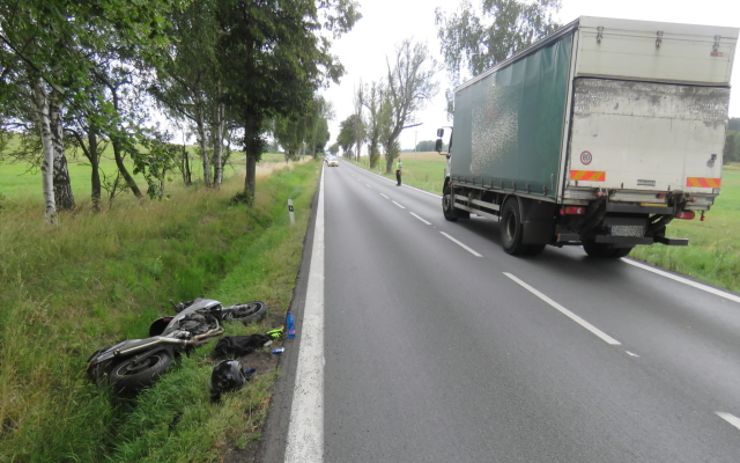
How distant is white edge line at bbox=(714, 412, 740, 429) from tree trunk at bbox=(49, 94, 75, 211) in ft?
34.6

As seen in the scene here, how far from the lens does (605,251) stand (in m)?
7.85

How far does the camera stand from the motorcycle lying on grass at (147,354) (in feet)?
11.4

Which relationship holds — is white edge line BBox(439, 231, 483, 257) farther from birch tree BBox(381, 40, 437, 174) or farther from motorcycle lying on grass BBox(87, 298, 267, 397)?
birch tree BBox(381, 40, 437, 174)

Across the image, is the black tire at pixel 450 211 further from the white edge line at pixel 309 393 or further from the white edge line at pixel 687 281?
the white edge line at pixel 309 393

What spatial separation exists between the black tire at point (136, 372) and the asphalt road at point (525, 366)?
59.5 inches

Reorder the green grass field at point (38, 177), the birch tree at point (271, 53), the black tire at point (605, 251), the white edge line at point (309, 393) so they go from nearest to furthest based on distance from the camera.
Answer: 1. the white edge line at point (309, 393)
2. the black tire at point (605, 251)
3. the green grass field at point (38, 177)
4. the birch tree at point (271, 53)

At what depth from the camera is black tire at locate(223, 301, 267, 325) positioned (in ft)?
14.4

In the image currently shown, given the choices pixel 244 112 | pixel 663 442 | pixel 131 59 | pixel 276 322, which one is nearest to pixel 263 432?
pixel 276 322

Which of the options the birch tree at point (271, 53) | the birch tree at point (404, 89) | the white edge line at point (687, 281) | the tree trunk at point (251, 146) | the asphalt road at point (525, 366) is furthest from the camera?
the birch tree at point (404, 89)

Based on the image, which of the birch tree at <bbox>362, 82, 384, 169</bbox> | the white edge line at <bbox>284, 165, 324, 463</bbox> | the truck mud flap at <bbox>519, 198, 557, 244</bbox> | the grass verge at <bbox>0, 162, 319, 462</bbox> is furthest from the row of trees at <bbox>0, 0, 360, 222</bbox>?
the birch tree at <bbox>362, 82, 384, 169</bbox>

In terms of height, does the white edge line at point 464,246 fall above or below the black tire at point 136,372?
above

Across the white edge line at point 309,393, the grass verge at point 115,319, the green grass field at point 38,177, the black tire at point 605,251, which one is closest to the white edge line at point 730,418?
the white edge line at point 309,393

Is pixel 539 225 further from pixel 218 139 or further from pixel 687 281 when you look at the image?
pixel 218 139

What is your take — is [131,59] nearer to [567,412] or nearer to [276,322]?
[276,322]
